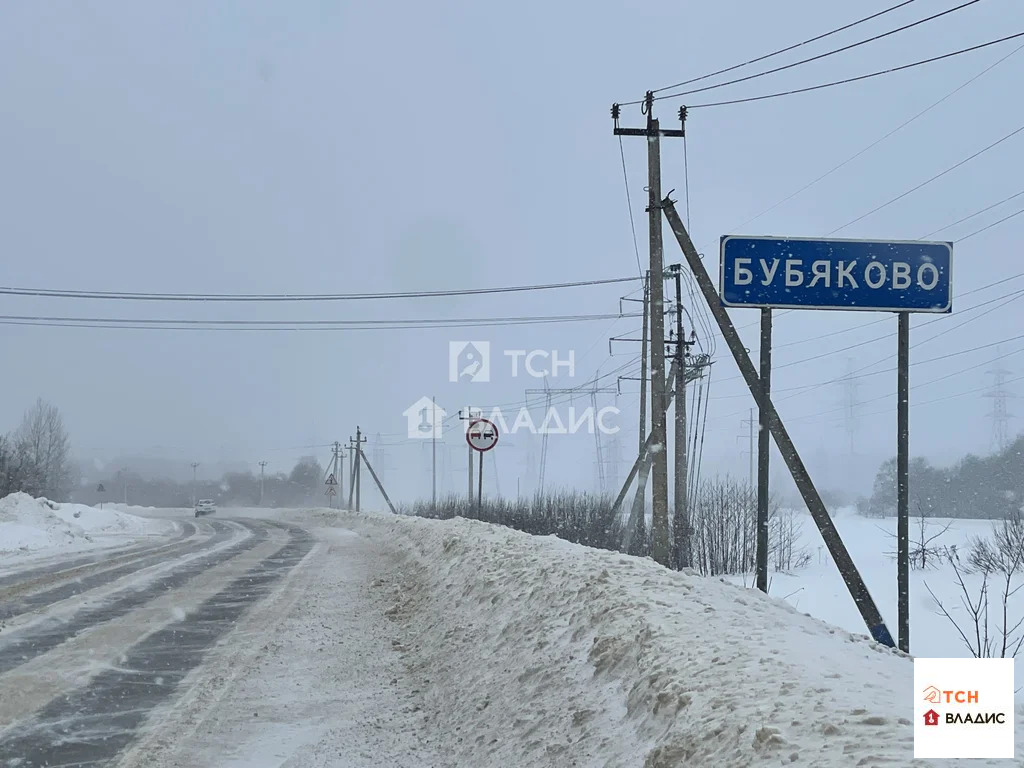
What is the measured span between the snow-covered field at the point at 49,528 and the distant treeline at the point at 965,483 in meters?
44.2

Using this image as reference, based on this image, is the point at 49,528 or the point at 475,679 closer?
the point at 475,679

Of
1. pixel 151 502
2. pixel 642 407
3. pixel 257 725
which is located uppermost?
pixel 642 407

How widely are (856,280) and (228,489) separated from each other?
138779mm

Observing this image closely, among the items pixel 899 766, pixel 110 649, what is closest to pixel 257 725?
pixel 110 649

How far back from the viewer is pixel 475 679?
741cm

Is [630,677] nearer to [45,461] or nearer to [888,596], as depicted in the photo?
[888,596]

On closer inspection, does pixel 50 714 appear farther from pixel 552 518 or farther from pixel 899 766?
pixel 552 518

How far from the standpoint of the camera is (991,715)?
3896mm

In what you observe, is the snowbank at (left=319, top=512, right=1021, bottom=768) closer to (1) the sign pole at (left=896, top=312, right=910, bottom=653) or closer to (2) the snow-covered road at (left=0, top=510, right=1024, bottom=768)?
(2) the snow-covered road at (left=0, top=510, right=1024, bottom=768)

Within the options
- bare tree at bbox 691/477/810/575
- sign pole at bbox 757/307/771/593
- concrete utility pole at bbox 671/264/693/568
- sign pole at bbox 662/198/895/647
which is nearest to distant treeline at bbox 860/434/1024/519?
concrete utility pole at bbox 671/264/693/568

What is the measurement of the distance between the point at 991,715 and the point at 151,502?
475 feet

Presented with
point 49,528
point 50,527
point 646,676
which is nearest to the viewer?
point 646,676

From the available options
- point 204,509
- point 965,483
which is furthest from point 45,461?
point 965,483

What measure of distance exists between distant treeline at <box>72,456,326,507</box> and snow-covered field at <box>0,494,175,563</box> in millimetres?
85243
